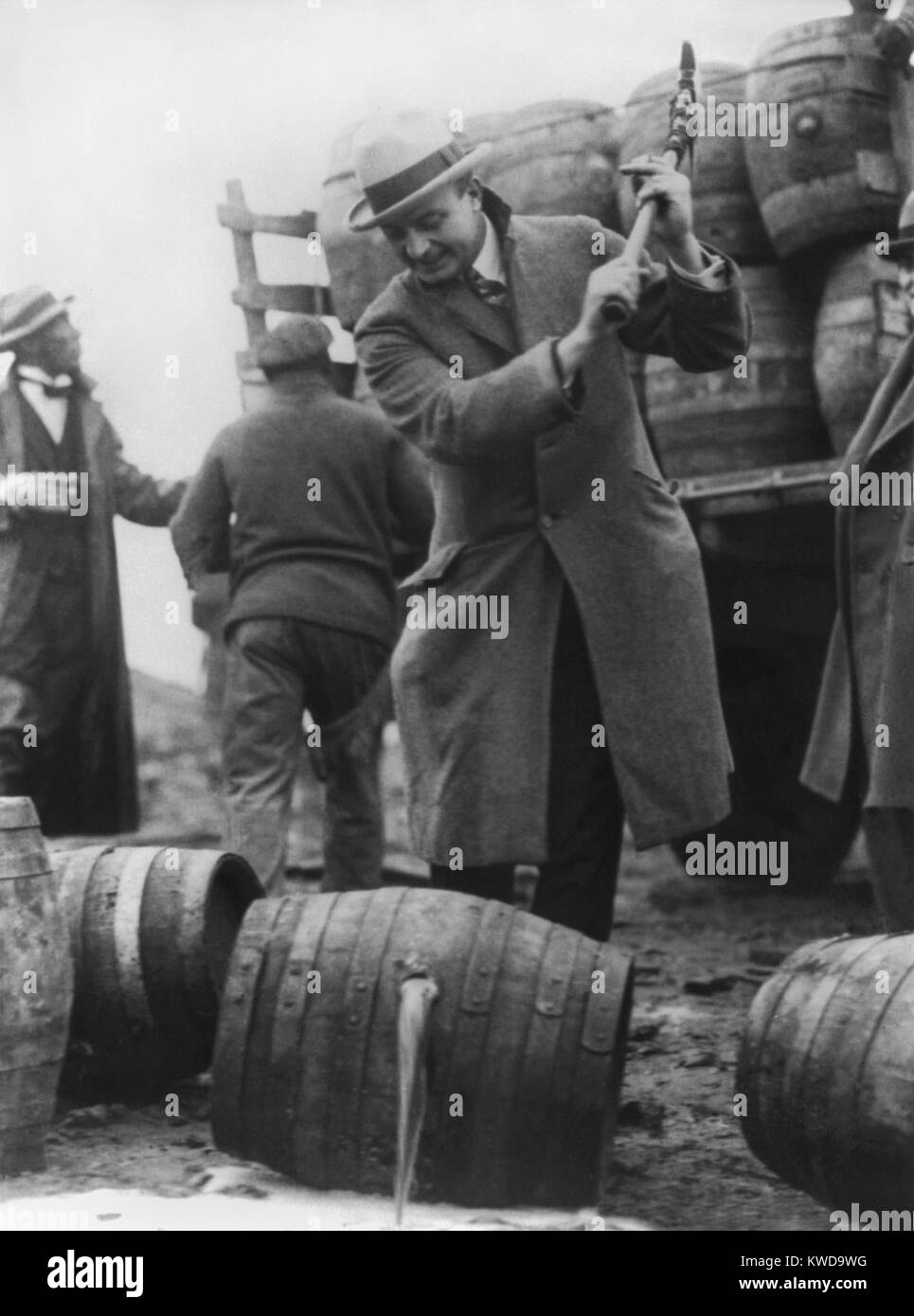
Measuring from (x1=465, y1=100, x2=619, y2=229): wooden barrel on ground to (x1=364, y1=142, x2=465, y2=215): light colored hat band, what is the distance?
242cm

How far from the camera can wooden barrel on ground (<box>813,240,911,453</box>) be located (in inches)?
225

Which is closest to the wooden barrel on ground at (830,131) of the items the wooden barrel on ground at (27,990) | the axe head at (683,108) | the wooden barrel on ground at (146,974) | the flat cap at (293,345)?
the flat cap at (293,345)

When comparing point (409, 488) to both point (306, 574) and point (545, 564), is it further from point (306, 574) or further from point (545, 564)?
point (545, 564)

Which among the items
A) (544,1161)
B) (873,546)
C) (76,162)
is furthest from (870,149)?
(544,1161)

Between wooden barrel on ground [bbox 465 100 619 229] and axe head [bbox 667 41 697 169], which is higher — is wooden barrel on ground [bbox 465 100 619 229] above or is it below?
above

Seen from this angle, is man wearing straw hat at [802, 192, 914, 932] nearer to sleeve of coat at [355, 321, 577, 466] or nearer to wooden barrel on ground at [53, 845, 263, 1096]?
sleeve of coat at [355, 321, 577, 466]

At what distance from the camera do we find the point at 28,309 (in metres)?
6.30

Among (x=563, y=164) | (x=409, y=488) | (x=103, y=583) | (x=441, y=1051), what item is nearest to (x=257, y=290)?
(x=103, y=583)

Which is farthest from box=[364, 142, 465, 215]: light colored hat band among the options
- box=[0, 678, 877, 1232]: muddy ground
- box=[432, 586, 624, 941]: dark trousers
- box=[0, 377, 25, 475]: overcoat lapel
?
box=[0, 377, 25, 475]: overcoat lapel

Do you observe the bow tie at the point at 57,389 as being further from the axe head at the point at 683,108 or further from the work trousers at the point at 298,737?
the axe head at the point at 683,108

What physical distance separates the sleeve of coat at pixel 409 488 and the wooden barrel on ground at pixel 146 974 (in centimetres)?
188

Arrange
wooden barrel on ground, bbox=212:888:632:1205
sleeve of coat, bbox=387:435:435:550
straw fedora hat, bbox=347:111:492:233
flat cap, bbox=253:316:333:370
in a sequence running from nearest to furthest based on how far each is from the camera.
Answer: wooden barrel on ground, bbox=212:888:632:1205
straw fedora hat, bbox=347:111:492:233
flat cap, bbox=253:316:333:370
sleeve of coat, bbox=387:435:435:550
